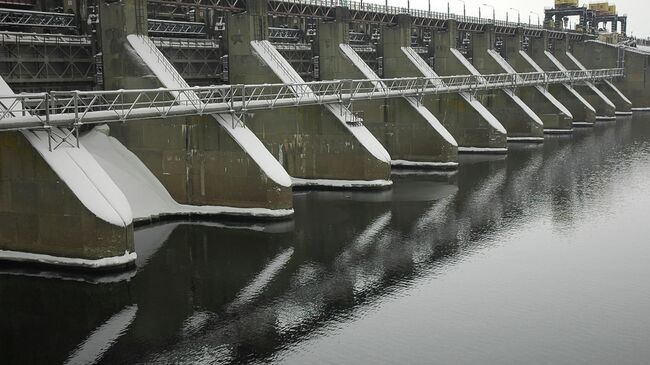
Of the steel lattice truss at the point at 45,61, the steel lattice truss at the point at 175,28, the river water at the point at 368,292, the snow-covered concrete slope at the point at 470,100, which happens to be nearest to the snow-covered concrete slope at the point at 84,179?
the river water at the point at 368,292

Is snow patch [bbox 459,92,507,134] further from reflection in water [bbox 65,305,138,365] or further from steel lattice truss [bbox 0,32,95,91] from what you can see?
reflection in water [bbox 65,305,138,365]

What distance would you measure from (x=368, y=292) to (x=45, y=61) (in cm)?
1804

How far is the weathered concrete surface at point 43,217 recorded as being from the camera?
19.7 m

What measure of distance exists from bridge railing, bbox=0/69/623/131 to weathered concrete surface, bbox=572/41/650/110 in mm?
22755

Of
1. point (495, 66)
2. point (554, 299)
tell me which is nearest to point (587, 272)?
point (554, 299)

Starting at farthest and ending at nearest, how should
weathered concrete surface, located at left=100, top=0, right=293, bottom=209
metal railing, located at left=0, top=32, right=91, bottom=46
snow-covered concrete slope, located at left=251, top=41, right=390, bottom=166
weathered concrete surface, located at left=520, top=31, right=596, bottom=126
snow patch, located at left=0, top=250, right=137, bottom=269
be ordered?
weathered concrete surface, located at left=520, top=31, right=596, bottom=126 < snow-covered concrete slope, located at left=251, top=41, right=390, bottom=166 < metal railing, located at left=0, top=32, right=91, bottom=46 < weathered concrete surface, located at left=100, top=0, right=293, bottom=209 < snow patch, located at left=0, top=250, right=137, bottom=269

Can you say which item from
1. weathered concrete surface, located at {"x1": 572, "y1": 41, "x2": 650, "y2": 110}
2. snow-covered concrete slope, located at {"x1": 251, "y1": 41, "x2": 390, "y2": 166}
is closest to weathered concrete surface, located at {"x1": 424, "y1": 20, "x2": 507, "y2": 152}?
snow-covered concrete slope, located at {"x1": 251, "y1": 41, "x2": 390, "y2": 166}

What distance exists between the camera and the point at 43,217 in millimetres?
20172

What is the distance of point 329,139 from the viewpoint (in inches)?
1309

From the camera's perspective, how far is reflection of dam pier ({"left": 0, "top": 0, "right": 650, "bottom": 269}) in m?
20.3

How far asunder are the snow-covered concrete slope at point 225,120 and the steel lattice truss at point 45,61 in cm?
283

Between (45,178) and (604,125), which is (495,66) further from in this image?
(45,178)

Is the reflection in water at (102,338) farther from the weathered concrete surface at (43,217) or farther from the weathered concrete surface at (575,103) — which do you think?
the weathered concrete surface at (575,103)

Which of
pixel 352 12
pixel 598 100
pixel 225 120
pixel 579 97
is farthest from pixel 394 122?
pixel 598 100
